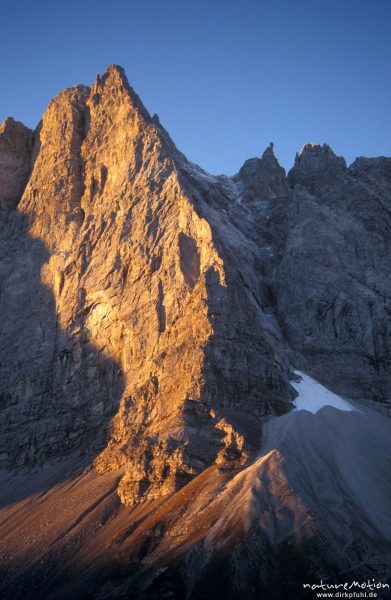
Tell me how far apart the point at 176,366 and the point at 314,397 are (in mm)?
13101

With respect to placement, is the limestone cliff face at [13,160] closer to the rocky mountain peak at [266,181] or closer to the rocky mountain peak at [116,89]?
the rocky mountain peak at [116,89]

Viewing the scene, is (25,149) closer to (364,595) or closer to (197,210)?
(197,210)

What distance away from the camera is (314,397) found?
5728cm

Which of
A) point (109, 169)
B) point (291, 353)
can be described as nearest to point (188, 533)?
point (291, 353)

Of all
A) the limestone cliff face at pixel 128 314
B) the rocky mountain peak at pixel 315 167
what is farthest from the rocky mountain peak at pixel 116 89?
the rocky mountain peak at pixel 315 167

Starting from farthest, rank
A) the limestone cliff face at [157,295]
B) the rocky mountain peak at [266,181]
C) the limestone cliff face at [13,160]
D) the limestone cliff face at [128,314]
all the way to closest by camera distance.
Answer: the rocky mountain peak at [266,181]
the limestone cliff face at [13,160]
the limestone cliff face at [157,295]
the limestone cliff face at [128,314]

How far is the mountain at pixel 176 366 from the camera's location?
39812mm

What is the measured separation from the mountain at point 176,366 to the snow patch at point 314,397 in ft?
1.67

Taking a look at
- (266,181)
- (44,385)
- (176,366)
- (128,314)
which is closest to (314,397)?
(176,366)

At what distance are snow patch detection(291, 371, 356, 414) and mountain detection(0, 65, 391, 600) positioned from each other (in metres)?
0.51

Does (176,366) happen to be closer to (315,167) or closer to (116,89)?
(116,89)

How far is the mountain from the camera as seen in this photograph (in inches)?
1567

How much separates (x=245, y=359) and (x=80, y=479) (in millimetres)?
17512

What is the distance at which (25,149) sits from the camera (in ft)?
284
